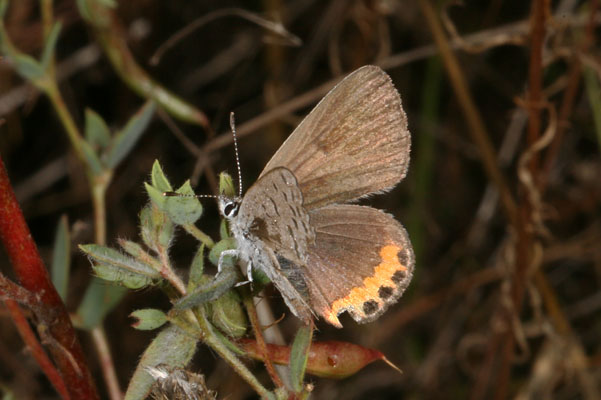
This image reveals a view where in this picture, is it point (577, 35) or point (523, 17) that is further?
point (523, 17)

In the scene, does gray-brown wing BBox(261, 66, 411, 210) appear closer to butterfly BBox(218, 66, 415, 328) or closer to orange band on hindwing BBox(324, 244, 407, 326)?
butterfly BBox(218, 66, 415, 328)

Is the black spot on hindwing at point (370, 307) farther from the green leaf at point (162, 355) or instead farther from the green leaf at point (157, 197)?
the green leaf at point (157, 197)

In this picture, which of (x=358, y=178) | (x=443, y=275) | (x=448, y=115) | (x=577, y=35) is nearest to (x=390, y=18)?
(x=448, y=115)

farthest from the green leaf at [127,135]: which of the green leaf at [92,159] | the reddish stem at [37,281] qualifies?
the reddish stem at [37,281]

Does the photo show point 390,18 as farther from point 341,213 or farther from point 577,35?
point 341,213

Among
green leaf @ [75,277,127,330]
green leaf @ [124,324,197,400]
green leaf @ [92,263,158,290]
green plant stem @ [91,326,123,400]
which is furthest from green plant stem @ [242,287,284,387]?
green plant stem @ [91,326,123,400]

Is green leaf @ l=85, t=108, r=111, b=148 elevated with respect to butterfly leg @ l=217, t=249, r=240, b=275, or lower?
elevated

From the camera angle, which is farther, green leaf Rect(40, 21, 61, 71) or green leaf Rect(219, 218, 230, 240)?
green leaf Rect(40, 21, 61, 71)
